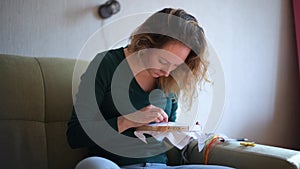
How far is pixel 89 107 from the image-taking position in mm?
1056

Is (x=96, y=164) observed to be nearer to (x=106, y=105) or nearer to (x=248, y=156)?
(x=106, y=105)

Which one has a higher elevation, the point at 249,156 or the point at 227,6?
the point at 227,6

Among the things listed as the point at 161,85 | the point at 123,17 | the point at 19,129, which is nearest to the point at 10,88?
the point at 19,129

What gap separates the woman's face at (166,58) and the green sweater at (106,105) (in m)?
0.08

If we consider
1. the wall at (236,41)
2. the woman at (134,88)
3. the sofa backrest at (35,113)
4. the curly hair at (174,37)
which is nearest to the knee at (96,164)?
the woman at (134,88)

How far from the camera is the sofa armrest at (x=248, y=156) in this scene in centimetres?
102

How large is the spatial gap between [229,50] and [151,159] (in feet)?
3.49

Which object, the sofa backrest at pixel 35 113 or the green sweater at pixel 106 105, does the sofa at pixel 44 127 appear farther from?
the green sweater at pixel 106 105

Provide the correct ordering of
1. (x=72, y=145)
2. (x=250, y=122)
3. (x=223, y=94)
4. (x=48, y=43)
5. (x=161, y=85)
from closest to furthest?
(x=72, y=145), (x=161, y=85), (x=48, y=43), (x=223, y=94), (x=250, y=122)

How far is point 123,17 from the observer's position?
5.23 feet

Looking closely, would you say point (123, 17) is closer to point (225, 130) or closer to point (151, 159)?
point (151, 159)

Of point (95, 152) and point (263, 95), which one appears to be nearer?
point (95, 152)

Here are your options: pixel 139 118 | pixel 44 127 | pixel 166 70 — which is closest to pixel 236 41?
pixel 166 70

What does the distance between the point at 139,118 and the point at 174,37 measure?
10.2 inches
